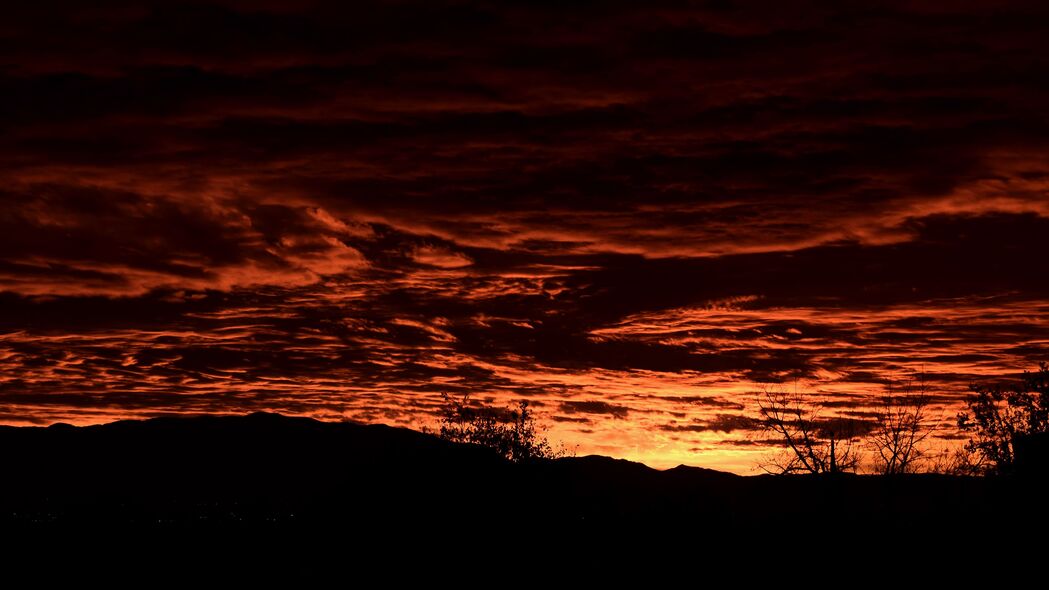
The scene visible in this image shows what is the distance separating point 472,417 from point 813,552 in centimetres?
4215

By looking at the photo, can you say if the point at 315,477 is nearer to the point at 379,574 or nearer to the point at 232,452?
the point at 232,452

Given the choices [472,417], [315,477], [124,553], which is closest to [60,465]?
[315,477]

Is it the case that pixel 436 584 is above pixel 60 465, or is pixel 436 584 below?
below

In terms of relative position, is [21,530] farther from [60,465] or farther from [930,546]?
[60,465]

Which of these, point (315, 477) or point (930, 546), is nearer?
point (930, 546)

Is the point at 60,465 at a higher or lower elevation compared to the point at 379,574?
higher

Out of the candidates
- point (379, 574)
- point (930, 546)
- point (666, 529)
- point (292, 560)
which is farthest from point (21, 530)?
point (930, 546)

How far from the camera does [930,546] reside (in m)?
31.2

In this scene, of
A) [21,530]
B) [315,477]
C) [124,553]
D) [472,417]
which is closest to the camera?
[124,553]

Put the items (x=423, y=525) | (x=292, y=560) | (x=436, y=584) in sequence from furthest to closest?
1. (x=423, y=525)
2. (x=292, y=560)
3. (x=436, y=584)

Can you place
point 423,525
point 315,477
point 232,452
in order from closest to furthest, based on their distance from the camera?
point 423,525
point 315,477
point 232,452

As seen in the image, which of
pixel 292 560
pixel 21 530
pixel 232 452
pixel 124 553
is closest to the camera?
pixel 292 560

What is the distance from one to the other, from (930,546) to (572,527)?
12922mm

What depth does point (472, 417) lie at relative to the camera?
238 feet
